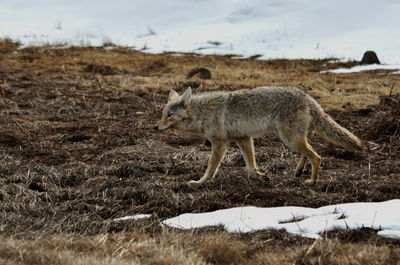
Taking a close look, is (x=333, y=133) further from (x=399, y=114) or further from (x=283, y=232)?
(x=399, y=114)

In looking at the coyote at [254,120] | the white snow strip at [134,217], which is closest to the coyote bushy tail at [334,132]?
the coyote at [254,120]

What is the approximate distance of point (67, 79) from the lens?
18.0 m

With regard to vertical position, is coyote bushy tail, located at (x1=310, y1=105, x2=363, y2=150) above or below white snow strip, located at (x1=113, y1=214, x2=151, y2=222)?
above

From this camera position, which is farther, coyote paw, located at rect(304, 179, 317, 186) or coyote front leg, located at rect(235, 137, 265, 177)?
coyote front leg, located at rect(235, 137, 265, 177)

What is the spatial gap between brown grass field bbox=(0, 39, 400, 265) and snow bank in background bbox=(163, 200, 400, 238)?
162 mm

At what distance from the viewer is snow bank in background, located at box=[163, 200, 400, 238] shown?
462 cm

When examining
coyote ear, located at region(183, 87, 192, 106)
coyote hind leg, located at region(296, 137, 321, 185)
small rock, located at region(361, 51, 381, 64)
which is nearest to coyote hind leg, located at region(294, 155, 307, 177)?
coyote hind leg, located at region(296, 137, 321, 185)

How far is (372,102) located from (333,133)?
814cm

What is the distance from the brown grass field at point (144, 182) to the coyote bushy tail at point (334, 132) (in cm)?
52

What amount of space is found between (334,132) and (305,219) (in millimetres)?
2149

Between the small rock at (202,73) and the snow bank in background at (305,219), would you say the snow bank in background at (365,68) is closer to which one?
the small rock at (202,73)

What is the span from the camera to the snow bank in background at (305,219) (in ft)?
15.1

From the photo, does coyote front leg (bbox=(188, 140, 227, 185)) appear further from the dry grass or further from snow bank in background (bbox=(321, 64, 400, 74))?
snow bank in background (bbox=(321, 64, 400, 74))

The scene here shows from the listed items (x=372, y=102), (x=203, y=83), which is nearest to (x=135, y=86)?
(x=203, y=83)
